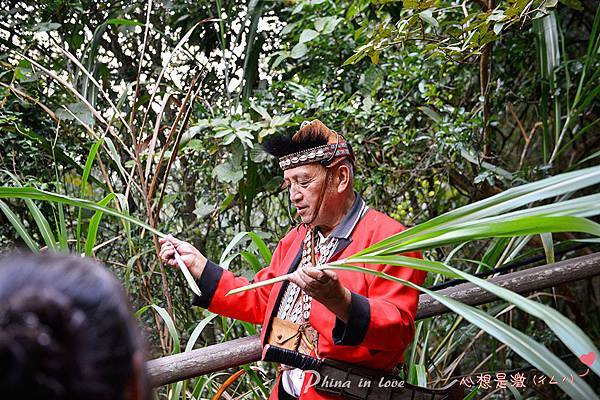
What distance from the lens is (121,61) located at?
272cm

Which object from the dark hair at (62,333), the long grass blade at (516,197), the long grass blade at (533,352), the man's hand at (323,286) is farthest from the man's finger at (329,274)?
the dark hair at (62,333)

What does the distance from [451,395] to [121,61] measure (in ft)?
6.00

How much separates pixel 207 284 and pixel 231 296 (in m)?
0.06

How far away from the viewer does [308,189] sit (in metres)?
1.41

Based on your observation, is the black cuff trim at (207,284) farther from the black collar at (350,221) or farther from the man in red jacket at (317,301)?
the black collar at (350,221)

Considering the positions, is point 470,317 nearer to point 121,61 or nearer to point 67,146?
point 67,146

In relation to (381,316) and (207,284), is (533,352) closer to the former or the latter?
(381,316)

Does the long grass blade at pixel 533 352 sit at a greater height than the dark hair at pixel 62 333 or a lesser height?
lesser

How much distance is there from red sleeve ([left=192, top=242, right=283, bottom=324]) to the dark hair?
1081 millimetres

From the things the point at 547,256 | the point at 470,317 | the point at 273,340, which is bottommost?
the point at 273,340

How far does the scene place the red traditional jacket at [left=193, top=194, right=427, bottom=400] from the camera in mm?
1198

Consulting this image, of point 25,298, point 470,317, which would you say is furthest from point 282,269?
point 25,298

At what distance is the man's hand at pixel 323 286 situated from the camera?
1075 mm

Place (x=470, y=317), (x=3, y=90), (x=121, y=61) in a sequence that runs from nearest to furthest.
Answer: (x=470, y=317) → (x=3, y=90) → (x=121, y=61)
